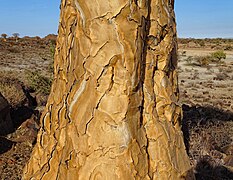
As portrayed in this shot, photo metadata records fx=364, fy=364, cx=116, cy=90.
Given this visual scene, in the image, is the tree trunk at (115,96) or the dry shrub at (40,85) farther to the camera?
the dry shrub at (40,85)

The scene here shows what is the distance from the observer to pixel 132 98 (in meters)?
1.90

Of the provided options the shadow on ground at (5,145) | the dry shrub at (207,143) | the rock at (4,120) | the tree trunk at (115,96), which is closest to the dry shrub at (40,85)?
the rock at (4,120)

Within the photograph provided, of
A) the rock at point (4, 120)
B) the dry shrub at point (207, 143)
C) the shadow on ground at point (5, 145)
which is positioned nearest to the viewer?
the dry shrub at point (207, 143)

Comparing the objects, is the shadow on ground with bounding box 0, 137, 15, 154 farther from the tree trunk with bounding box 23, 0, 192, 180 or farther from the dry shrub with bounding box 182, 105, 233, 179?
the tree trunk with bounding box 23, 0, 192, 180

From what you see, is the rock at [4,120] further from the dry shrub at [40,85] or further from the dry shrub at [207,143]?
the dry shrub at [40,85]

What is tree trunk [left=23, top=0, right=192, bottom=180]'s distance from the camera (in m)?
1.86

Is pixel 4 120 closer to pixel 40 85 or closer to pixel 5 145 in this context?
pixel 5 145

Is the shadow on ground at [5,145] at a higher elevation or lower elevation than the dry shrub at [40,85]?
lower

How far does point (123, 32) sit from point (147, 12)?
0.83ft

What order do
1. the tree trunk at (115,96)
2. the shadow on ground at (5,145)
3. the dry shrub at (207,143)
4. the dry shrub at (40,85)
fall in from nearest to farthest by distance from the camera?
the tree trunk at (115,96), the dry shrub at (207,143), the shadow on ground at (5,145), the dry shrub at (40,85)

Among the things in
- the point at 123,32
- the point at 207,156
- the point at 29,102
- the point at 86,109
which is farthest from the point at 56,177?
the point at 29,102

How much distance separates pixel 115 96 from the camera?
6.08 ft

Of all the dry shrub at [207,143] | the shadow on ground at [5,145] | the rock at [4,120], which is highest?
the rock at [4,120]

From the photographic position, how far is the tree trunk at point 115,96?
186cm
